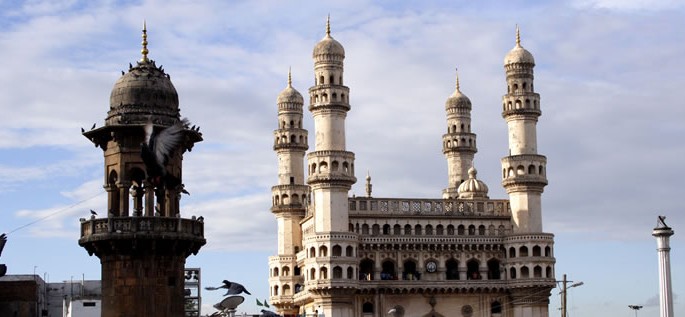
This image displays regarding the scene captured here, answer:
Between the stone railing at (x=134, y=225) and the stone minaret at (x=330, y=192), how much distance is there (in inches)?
1811

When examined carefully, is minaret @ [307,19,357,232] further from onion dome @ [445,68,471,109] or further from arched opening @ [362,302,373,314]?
onion dome @ [445,68,471,109]

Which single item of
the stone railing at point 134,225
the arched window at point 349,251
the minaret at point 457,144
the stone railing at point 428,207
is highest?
the minaret at point 457,144

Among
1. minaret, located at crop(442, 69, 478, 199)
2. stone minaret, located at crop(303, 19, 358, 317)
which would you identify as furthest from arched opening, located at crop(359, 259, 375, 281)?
minaret, located at crop(442, 69, 478, 199)

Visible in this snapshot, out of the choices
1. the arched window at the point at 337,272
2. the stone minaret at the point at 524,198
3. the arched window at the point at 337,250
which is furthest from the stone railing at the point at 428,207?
the arched window at the point at 337,272

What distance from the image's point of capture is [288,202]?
94.3 m

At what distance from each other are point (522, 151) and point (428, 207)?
791 centimetres

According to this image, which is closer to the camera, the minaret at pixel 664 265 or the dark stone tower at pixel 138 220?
the dark stone tower at pixel 138 220

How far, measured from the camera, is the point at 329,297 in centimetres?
8112

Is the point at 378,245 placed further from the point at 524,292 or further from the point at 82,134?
the point at 82,134

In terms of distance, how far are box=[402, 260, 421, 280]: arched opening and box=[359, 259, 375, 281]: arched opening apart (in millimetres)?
2416

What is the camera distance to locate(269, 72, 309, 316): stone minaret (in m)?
93.2

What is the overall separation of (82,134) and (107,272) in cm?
442

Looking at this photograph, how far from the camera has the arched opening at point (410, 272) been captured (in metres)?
85.8

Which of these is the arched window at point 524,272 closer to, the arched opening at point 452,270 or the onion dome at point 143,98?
the arched opening at point 452,270
